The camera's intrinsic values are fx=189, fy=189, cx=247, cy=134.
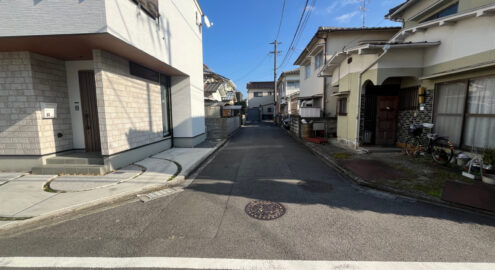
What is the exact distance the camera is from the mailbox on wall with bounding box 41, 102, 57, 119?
5112 mm

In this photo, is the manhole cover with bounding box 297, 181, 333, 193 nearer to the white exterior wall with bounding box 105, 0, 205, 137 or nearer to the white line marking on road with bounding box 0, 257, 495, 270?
the white line marking on road with bounding box 0, 257, 495, 270

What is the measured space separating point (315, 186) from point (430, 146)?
509 cm

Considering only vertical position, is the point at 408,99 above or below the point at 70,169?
above

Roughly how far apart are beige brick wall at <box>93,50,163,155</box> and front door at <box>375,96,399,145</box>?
945 centimetres

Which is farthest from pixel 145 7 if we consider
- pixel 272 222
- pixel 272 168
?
pixel 272 222

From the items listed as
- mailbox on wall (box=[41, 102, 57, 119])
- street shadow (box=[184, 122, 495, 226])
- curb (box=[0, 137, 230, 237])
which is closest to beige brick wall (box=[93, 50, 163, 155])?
mailbox on wall (box=[41, 102, 57, 119])

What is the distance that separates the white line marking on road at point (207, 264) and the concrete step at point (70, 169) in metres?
2.94

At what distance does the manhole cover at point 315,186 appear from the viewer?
425cm

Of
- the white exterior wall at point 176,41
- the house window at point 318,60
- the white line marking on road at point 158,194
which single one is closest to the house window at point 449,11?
the house window at point 318,60

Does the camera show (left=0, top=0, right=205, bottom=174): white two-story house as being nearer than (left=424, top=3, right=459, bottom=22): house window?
Yes

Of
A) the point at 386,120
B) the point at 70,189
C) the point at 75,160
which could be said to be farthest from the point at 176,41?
the point at 386,120

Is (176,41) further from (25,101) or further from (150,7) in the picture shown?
(25,101)

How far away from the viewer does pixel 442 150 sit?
5.57 metres

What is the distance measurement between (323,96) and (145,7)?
10202mm
